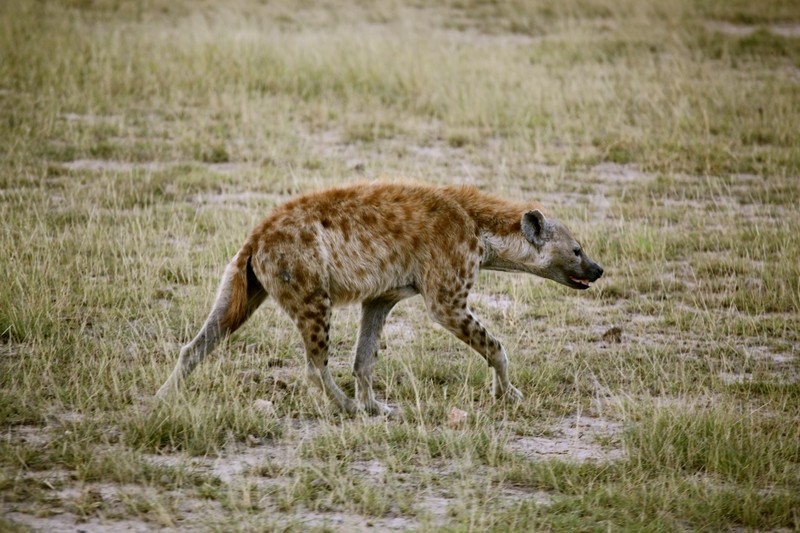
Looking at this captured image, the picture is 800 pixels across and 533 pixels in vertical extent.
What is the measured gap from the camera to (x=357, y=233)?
5.00 metres

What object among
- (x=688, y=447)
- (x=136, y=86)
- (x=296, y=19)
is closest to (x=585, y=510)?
(x=688, y=447)

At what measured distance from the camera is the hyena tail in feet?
15.8

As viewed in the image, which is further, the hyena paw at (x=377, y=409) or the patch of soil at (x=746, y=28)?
the patch of soil at (x=746, y=28)

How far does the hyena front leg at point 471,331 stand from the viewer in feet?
16.8

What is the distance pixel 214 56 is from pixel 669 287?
6.94 metres

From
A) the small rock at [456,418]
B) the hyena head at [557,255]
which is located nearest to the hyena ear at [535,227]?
the hyena head at [557,255]

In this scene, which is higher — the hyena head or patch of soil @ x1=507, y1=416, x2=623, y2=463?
the hyena head

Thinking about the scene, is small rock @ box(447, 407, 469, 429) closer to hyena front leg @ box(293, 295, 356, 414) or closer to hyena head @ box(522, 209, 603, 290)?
hyena front leg @ box(293, 295, 356, 414)

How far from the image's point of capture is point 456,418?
4832 mm

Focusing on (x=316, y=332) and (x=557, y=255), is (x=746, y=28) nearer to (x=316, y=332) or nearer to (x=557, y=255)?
(x=557, y=255)

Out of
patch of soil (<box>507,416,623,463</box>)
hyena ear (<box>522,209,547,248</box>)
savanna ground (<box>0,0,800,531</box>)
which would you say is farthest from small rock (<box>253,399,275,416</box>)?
hyena ear (<box>522,209,547,248</box>)

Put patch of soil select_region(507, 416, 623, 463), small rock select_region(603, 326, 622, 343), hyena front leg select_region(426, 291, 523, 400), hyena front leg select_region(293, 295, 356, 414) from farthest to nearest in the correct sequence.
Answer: small rock select_region(603, 326, 622, 343)
hyena front leg select_region(426, 291, 523, 400)
hyena front leg select_region(293, 295, 356, 414)
patch of soil select_region(507, 416, 623, 463)

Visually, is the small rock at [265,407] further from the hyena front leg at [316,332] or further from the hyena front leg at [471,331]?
the hyena front leg at [471,331]

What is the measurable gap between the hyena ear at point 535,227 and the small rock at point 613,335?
0.91 meters
